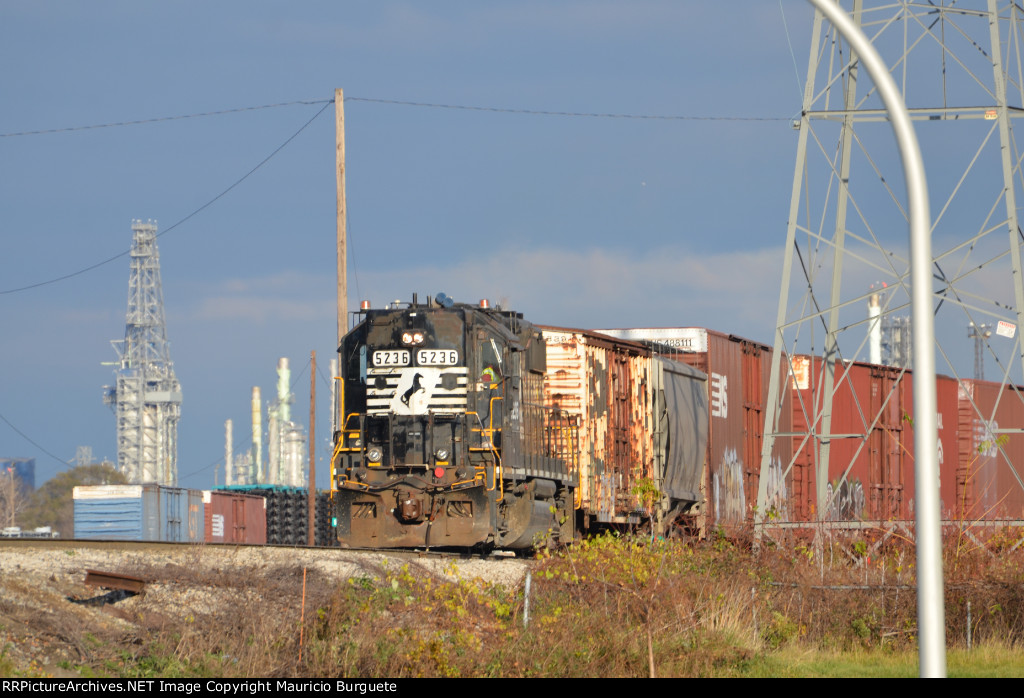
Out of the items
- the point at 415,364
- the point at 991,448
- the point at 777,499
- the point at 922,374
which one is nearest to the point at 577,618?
the point at 922,374

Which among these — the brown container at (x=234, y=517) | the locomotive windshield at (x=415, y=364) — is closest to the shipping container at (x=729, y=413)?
the locomotive windshield at (x=415, y=364)

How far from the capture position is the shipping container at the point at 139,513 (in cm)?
4091

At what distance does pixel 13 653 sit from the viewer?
36.1 feet

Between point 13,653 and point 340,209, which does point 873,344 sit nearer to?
point 340,209

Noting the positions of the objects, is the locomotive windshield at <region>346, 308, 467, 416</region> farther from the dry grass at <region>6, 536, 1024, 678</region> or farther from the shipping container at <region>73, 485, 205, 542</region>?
the shipping container at <region>73, 485, 205, 542</region>

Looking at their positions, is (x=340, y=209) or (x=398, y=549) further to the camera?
(x=340, y=209)

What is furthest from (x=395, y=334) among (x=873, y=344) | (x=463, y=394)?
(x=873, y=344)

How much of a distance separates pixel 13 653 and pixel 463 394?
979cm

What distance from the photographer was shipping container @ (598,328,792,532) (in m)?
26.5

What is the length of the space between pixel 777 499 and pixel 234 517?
2546cm

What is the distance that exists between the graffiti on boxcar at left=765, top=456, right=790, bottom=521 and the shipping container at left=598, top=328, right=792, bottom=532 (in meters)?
0.04

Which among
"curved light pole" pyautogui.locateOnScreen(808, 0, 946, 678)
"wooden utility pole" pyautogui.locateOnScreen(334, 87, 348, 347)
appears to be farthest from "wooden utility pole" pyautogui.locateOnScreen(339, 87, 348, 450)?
"curved light pole" pyautogui.locateOnScreen(808, 0, 946, 678)

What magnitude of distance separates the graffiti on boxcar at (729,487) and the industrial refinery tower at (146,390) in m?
118

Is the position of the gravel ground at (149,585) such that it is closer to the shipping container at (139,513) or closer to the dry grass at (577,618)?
the dry grass at (577,618)
